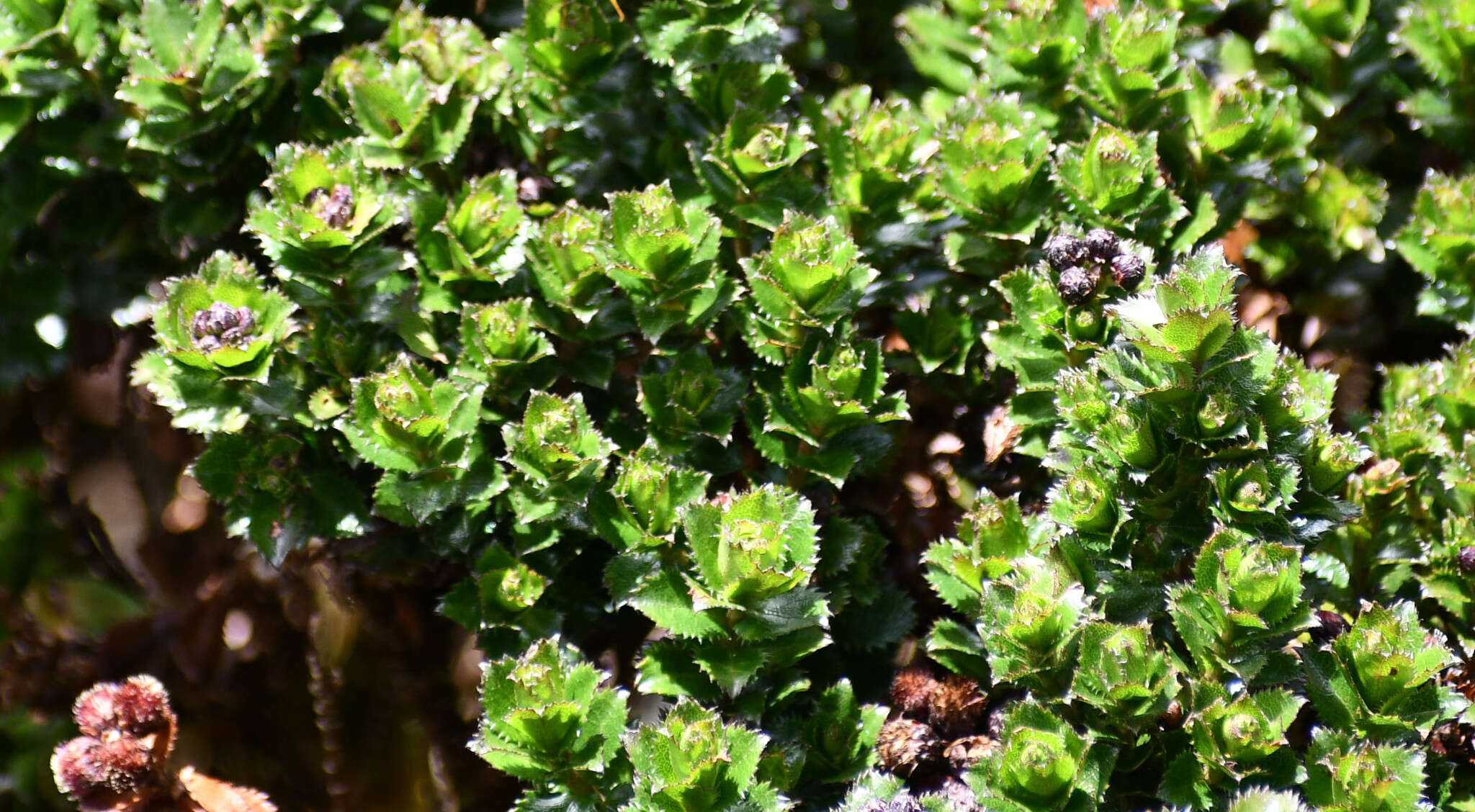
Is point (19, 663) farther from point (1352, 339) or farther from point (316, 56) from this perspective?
point (1352, 339)

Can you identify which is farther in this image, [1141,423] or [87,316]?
[87,316]

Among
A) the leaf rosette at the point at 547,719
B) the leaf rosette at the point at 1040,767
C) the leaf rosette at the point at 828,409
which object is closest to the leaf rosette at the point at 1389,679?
the leaf rosette at the point at 1040,767

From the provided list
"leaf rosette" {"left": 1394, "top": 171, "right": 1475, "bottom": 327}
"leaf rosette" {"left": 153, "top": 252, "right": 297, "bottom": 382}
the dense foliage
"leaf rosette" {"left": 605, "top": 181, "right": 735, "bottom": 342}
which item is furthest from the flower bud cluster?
A: "leaf rosette" {"left": 1394, "top": 171, "right": 1475, "bottom": 327}

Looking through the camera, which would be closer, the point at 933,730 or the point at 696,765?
the point at 696,765

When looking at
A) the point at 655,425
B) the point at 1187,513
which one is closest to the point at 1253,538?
the point at 1187,513

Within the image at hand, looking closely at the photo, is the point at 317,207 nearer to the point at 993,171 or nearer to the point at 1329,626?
the point at 993,171

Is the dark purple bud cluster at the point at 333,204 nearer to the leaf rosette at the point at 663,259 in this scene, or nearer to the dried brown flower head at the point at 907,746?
the leaf rosette at the point at 663,259

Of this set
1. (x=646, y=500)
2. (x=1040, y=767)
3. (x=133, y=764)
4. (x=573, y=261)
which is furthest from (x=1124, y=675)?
(x=133, y=764)
